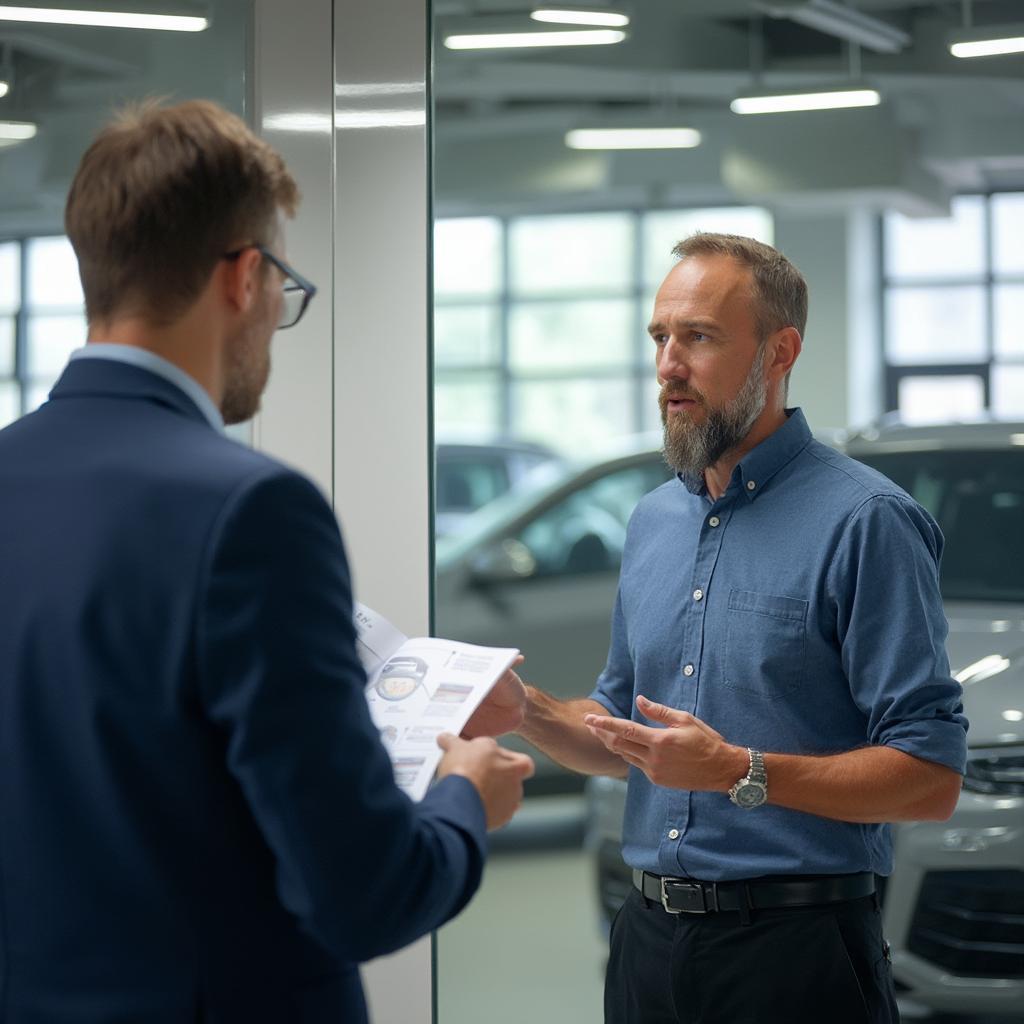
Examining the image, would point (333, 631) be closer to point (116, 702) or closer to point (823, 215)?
point (116, 702)

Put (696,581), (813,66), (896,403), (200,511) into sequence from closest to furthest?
(200,511) < (696,581) < (813,66) < (896,403)

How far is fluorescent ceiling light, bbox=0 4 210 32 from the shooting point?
9.78 feet

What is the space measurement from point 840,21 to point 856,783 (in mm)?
1691

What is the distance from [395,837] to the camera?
3.99 feet

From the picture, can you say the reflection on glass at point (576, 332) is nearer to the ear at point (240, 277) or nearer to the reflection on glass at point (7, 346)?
the reflection on glass at point (7, 346)

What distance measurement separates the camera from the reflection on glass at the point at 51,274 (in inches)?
119

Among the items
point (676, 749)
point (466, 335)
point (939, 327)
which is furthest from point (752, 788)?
point (939, 327)

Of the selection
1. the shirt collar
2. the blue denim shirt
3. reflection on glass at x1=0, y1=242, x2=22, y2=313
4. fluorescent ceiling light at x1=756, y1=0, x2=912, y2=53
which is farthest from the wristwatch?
reflection on glass at x1=0, y1=242, x2=22, y2=313

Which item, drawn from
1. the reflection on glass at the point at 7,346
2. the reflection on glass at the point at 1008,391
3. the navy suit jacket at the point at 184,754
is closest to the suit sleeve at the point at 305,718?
the navy suit jacket at the point at 184,754

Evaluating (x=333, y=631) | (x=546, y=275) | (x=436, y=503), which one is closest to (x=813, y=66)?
(x=546, y=275)

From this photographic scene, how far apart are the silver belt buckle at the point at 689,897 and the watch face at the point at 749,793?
18 centimetres

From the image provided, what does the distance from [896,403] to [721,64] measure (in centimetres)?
80

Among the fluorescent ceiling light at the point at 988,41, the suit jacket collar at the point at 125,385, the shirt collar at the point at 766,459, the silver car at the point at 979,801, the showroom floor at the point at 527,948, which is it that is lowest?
the showroom floor at the point at 527,948

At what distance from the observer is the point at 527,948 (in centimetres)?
311
